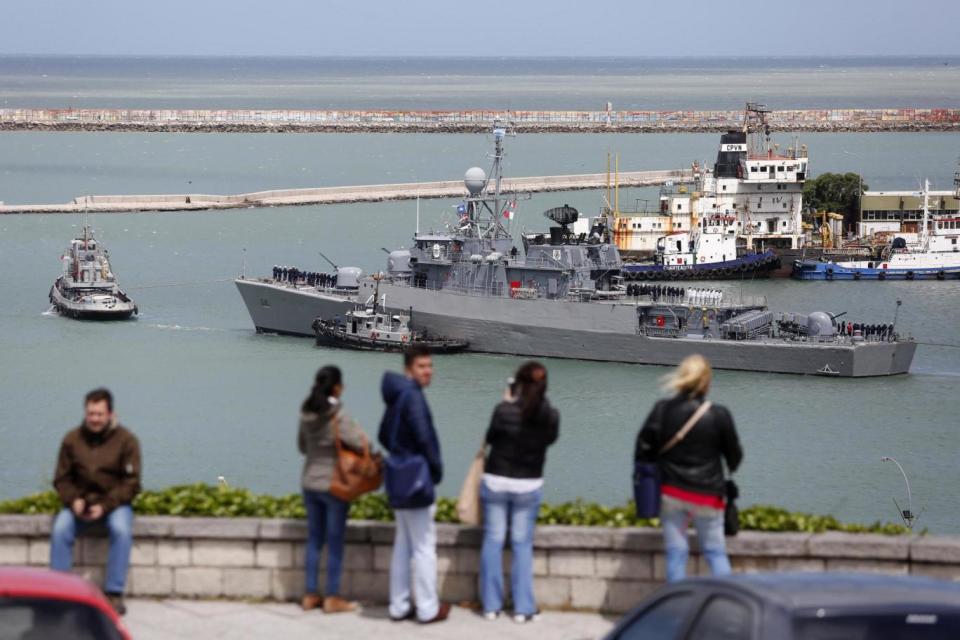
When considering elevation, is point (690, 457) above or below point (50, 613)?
above

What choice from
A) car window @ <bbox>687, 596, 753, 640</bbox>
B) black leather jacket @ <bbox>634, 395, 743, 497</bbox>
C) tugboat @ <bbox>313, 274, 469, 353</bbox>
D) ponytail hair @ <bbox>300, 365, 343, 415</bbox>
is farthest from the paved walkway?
tugboat @ <bbox>313, 274, 469, 353</bbox>

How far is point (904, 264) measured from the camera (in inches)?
2474

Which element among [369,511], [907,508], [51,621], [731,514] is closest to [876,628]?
[731,514]

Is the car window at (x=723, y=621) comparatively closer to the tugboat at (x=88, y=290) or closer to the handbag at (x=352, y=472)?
the handbag at (x=352, y=472)

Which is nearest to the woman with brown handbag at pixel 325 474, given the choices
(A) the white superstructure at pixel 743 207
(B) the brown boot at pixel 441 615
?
(B) the brown boot at pixel 441 615

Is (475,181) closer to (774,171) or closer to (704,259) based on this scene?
(704,259)

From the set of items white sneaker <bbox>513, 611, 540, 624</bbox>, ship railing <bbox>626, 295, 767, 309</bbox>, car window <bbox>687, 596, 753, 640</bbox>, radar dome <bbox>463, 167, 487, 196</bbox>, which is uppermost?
radar dome <bbox>463, 167, 487, 196</bbox>

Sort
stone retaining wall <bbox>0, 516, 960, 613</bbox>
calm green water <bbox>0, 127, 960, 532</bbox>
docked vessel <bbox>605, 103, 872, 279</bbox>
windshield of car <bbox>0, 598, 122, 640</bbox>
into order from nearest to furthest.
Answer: windshield of car <bbox>0, 598, 122, 640</bbox> < stone retaining wall <bbox>0, 516, 960, 613</bbox> < calm green water <bbox>0, 127, 960, 532</bbox> < docked vessel <bbox>605, 103, 872, 279</bbox>

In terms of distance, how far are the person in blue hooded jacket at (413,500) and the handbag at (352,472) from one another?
0.46 ft

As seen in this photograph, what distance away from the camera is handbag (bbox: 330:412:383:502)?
351 inches

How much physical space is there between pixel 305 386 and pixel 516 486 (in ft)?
91.4

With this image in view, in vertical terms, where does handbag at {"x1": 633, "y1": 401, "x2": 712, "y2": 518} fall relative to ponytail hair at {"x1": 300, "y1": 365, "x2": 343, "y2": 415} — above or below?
below

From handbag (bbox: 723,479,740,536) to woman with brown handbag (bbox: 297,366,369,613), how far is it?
6.38ft

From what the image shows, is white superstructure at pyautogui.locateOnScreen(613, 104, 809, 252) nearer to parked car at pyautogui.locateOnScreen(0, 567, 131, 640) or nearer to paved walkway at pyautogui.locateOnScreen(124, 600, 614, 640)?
paved walkway at pyautogui.locateOnScreen(124, 600, 614, 640)
